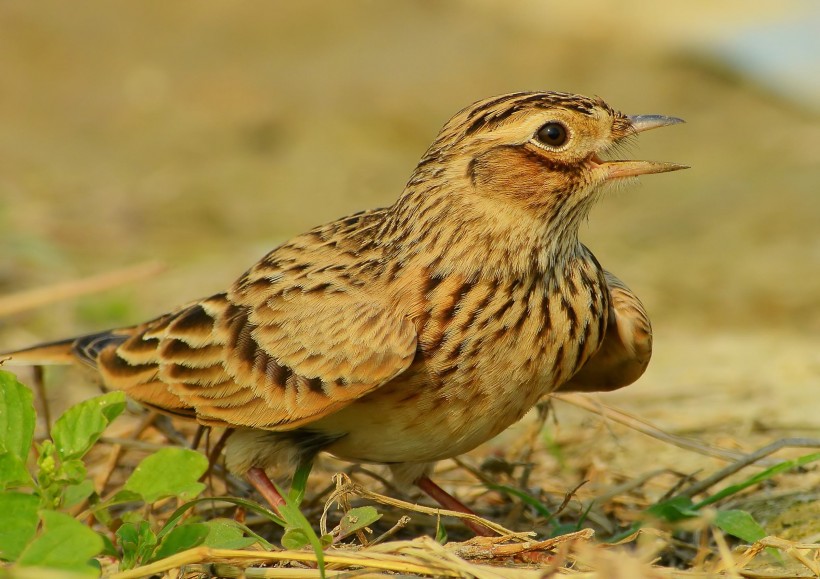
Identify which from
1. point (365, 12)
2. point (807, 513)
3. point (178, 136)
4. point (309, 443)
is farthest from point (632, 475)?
point (365, 12)

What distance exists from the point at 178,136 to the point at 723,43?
570 cm

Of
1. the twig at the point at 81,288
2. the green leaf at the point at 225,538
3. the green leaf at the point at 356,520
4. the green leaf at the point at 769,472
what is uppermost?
the twig at the point at 81,288

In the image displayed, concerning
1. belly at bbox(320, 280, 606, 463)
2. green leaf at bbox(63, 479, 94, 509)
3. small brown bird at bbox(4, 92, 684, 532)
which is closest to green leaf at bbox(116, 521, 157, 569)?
green leaf at bbox(63, 479, 94, 509)

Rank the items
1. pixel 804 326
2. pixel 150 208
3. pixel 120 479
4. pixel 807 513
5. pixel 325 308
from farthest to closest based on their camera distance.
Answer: pixel 150 208 → pixel 804 326 → pixel 120 479 → pixel 807 513 → pixel 325 308

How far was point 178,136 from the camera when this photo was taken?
11.7 m

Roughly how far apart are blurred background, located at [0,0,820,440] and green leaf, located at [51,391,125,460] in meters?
2.84

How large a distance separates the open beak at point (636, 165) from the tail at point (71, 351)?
1911 mm

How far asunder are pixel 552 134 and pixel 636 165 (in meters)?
0.28

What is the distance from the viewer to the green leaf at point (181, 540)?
351 cm

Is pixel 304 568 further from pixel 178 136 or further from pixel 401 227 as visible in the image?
pixel 178 136

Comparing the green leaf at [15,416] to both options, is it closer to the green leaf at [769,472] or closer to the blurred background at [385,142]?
the green leaf at [769,472]

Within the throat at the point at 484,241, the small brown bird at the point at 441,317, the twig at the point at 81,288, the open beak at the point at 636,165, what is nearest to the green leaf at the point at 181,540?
the small brown bird at the point at 441,317

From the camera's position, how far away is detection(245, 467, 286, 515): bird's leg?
4219mm

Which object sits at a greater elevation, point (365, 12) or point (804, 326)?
point (365, 12)
